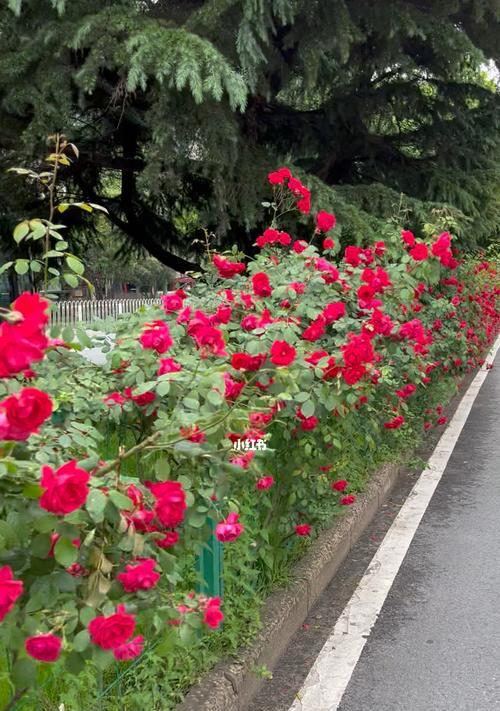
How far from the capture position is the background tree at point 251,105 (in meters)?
6.67

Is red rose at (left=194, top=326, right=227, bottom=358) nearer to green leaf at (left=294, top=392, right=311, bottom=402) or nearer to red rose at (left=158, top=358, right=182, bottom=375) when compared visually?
red rose at (left=158, top=358, right=182, bottom=375)

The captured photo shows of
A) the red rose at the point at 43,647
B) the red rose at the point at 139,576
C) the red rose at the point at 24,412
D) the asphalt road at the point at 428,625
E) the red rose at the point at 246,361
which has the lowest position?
the asphalt road at the point at 428,625

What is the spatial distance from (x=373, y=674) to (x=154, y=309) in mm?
1894

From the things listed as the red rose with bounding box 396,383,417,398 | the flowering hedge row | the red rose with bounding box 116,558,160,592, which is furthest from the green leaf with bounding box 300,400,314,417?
the red rose with bounding box 396,383,417,398

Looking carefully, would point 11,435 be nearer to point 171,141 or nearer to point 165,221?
point 171,141

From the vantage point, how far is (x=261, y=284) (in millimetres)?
3754

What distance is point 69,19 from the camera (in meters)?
6.82

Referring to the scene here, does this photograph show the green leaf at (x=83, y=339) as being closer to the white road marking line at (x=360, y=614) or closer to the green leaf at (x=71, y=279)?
the green leaf at (x=71, y=279)

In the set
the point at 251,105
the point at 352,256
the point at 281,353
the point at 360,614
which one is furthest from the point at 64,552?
the point at 251,105

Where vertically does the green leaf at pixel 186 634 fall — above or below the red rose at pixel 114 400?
below

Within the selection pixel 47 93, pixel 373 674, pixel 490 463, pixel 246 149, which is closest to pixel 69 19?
pixel 47 93

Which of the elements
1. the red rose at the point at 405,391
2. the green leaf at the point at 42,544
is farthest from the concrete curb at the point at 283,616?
the green leaf at the point at 42,544

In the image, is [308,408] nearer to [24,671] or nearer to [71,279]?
[71,279]

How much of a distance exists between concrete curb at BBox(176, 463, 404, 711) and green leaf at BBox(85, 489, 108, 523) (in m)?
1.39
